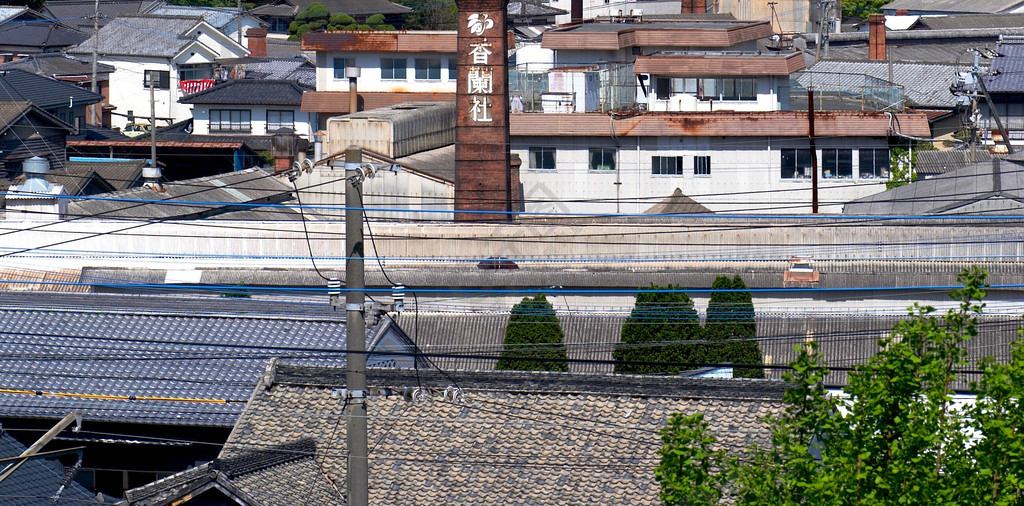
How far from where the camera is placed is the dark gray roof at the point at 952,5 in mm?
62062

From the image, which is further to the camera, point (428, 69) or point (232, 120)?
point (232, 120)

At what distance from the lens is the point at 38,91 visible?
43469 millimetres

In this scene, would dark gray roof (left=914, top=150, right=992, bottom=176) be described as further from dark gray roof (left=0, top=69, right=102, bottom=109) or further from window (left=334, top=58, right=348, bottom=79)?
dark gray roof (left=0, top=69, right=102, bottom=109)

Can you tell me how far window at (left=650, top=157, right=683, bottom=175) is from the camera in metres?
37.0

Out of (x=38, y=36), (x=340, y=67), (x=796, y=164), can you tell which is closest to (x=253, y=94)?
(x=340, y=67)

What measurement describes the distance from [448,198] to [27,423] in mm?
17411

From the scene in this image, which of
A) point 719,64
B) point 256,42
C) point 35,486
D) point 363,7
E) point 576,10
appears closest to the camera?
point 35,486

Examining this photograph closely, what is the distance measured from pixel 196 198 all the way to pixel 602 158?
1108 cm

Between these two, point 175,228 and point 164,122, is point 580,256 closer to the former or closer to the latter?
point 175,228

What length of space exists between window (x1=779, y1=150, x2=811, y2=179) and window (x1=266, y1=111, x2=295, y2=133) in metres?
20.0

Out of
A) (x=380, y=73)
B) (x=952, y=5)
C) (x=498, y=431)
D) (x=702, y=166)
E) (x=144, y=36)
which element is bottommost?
(x=498, y=431)

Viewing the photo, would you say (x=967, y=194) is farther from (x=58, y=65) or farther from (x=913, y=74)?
(x=58, y=65)

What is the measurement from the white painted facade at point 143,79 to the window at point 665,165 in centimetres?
2660

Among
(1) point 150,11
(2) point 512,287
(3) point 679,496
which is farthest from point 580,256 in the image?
(1) point 150,11
